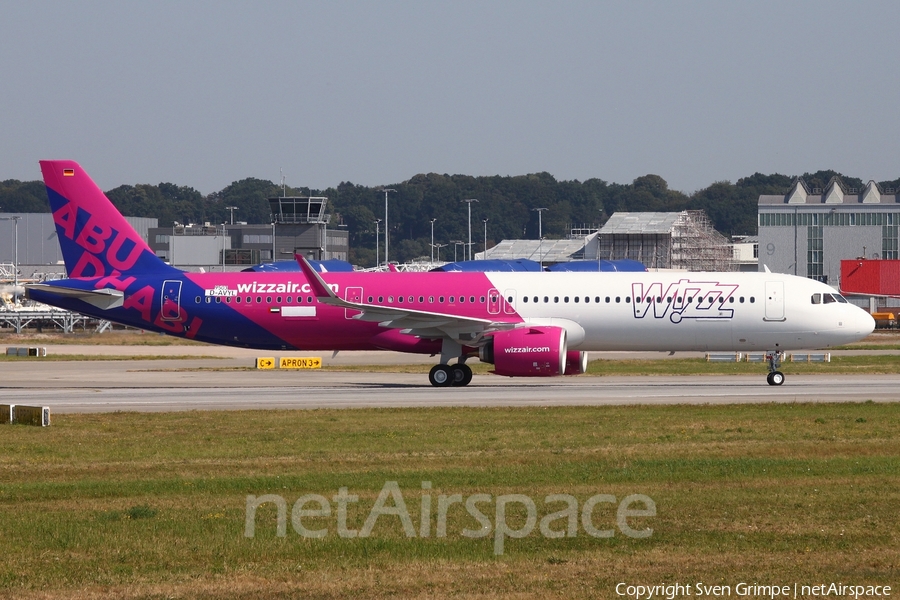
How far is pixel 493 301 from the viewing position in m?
37.6

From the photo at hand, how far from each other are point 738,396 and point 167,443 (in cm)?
1733

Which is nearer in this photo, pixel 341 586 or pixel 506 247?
pixel 341 586

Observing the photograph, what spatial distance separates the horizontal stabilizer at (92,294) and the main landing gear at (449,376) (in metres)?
11.5

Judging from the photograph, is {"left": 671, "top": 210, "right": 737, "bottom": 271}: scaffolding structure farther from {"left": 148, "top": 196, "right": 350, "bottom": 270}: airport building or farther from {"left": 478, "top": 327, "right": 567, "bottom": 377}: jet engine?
{"left": 478, "top": 327, "right": 567, "bottom": 377}: jet engine

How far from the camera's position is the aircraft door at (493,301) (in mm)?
37500

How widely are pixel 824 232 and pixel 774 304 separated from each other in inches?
4090

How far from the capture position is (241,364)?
53.6 metres

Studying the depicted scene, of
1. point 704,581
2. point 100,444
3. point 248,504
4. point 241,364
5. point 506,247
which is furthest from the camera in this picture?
point 506,247

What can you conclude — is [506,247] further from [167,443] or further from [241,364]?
[167,443]

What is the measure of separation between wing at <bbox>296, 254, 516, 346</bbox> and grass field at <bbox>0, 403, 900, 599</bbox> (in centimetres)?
942

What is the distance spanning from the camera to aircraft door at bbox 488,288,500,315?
37500 millimetres

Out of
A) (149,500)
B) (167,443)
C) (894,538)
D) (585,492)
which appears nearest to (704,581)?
(894,538)

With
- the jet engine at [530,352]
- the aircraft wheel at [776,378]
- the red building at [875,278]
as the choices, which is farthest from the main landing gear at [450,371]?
the red building at [875,278]

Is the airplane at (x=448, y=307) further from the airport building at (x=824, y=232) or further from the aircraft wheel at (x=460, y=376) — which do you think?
the airport building at (x=824, y=232)
